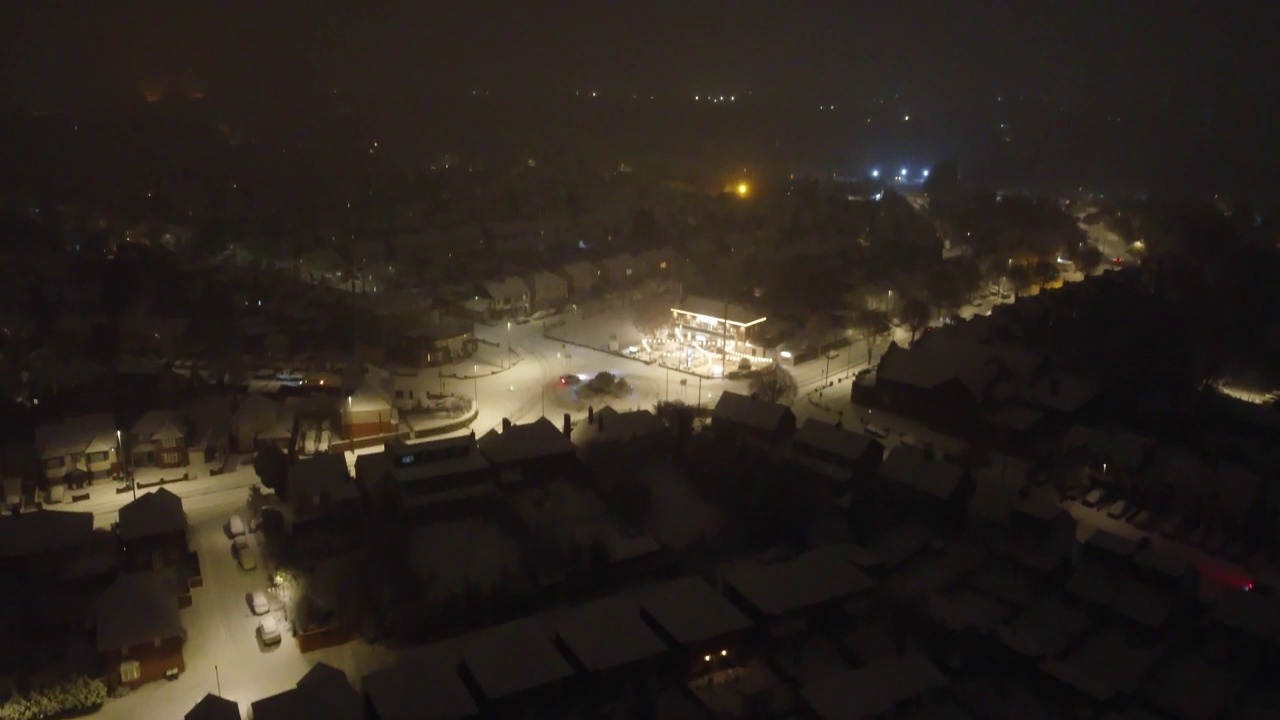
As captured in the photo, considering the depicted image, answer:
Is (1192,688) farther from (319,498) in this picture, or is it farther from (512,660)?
(319,498)

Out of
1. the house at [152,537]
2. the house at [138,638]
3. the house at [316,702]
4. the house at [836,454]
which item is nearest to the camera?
the house at [316,702]

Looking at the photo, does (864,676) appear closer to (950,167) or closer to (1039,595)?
(1039,595)

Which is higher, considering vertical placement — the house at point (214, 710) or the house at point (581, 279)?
the house at point (214, 710)

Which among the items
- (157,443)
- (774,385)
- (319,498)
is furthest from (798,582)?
(157,443)

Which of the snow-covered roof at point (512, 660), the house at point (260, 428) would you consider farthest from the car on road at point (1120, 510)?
the house at point (260, 428)

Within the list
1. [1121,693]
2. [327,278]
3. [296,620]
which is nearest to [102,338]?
[327,278]

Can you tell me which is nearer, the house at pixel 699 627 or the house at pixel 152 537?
the house at pixel 699 627

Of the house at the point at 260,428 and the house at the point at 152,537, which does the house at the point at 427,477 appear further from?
the house at the point at 152,537
